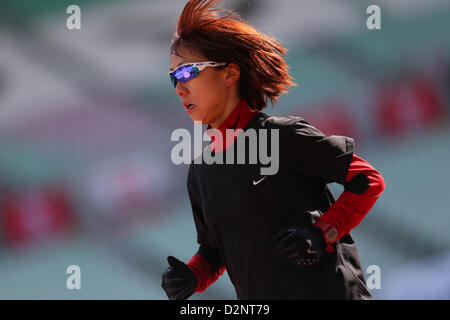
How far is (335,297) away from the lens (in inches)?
48.3

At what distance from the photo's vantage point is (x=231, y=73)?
1.44m

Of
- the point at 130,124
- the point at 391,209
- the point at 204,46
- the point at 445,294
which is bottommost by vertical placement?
the point at 445,294

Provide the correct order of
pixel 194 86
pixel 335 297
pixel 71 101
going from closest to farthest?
pixel 335 297, pixel 194 86, pixel 71 101

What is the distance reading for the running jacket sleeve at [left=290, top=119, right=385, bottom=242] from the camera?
122cm

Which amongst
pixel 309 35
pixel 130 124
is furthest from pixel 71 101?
pixel 309 35

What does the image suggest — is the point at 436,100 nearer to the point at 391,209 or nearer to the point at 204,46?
the point at 391,209

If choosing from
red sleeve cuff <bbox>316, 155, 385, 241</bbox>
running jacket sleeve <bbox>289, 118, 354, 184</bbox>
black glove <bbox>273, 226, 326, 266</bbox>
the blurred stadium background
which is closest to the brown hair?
running jacket sleeve <bbox>289, 118, 354, 184</bbox>

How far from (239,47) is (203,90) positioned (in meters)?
0.15

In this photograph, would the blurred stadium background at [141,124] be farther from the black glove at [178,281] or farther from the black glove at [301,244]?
the black glove at [301,244]

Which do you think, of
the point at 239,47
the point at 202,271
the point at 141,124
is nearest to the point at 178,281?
the point at 202,271

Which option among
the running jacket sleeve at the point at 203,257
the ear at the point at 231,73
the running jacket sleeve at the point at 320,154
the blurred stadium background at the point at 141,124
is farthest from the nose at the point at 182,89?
the blurred stadium background at the point at 141,124

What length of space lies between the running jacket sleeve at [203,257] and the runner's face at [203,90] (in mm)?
183

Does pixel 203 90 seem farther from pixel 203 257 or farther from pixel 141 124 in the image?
pixel 141 124

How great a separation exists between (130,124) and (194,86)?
180 cm
